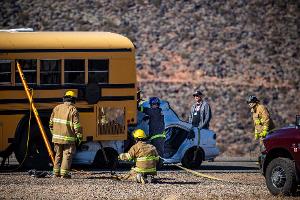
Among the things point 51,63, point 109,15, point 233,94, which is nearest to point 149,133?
point 51,63

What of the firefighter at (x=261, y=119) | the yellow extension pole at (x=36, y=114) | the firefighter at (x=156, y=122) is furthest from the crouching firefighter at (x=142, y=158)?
the firefighter at (x=261, y=119)

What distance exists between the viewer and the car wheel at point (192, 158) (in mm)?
25891

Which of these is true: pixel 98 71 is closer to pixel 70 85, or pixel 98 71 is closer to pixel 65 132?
pixel 70 85

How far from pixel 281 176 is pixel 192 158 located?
734 centimetres

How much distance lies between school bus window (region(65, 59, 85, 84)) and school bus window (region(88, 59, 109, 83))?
213 millimetres

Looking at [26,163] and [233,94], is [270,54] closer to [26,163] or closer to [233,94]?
[233,94]

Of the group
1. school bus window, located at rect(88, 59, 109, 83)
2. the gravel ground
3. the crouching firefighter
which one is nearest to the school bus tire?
the gravel ground

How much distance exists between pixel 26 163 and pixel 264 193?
7196mm

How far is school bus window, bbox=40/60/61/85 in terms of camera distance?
24812mm

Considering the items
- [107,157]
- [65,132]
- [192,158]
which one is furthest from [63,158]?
[192,158]

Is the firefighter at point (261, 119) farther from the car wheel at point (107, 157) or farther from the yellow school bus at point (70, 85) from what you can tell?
the car wheel at point (107, 157)

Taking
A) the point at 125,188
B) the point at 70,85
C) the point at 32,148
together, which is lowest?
the point at 125,188

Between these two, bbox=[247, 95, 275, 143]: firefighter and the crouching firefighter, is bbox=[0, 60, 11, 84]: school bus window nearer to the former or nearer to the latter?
the crouching firefighter

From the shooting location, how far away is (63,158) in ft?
72.5
